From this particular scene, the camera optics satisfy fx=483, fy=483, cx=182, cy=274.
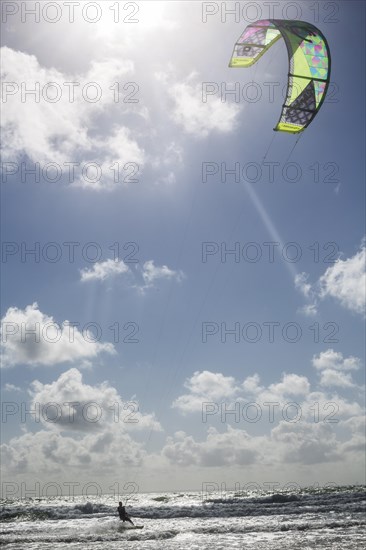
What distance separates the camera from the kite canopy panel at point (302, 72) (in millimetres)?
12242

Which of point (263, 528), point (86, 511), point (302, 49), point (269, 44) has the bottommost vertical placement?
point (86, 511)

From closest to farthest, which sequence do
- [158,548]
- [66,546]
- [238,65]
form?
1. [238,65]
2. [158,548]
3. [66,546]

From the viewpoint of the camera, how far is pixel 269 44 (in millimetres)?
14695

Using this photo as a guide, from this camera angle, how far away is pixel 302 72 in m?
12.7

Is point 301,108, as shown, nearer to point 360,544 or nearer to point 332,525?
point 360,544

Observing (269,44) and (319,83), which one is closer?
(319,83)

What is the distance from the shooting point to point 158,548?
54.3 feet

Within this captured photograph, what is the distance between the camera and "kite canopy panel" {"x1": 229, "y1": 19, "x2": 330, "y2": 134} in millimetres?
12242

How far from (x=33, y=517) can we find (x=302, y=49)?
36.0 metres

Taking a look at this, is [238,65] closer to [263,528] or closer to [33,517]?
[263,528]

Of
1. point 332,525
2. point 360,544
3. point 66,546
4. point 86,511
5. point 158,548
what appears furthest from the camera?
point 86,511

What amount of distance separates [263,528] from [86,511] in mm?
25116

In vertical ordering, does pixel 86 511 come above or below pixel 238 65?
below

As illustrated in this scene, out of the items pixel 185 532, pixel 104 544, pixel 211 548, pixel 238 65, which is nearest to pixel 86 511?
pixel 185 532
